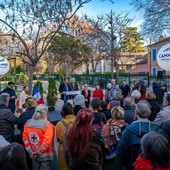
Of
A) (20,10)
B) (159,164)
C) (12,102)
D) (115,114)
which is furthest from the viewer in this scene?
(20,10)

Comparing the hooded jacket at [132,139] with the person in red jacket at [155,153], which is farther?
the hooded jacket at [132,139]

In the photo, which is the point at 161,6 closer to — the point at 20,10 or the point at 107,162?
the point at 20,10

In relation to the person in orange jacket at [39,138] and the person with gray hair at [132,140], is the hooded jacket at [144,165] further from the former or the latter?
the person in orange jacket at [39,138]

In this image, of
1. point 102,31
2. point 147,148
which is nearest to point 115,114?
point 147,148

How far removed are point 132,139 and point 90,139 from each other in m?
0.76

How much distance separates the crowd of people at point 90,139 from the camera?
2510 mm

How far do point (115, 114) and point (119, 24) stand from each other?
2569cm

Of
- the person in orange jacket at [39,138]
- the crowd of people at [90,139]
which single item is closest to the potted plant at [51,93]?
the crowd of people at [90,139]

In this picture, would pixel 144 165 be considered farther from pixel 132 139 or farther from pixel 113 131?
pixel 113 131

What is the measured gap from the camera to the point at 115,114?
162 inches

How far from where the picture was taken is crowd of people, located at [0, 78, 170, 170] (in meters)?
2.51

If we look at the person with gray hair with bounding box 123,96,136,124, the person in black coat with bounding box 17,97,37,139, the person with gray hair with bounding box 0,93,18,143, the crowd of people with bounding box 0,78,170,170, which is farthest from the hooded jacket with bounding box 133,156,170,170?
the person with gray hair with bounding box 0,93,18,143

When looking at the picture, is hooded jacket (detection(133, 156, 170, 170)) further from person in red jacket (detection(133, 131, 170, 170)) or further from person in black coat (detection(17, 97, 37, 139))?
person in black coat (detection(17, 97, 37, 139))

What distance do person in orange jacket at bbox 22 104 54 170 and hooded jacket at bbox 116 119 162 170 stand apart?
115 cm
